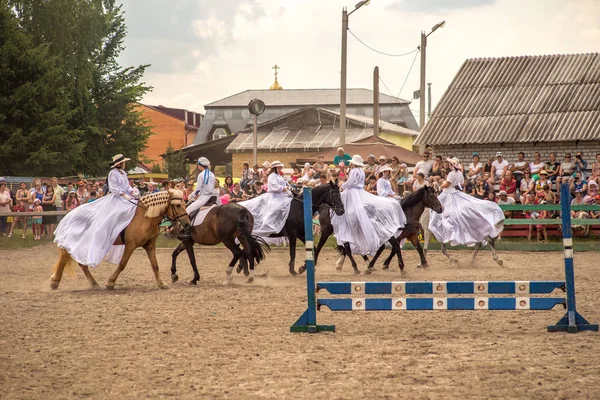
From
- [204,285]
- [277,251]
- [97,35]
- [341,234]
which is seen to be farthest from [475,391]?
[97,35]

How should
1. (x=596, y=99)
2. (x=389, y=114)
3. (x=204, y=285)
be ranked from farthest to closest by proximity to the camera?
1. (x=389, y=114)
2. (x=596, y=99)
3. (x=204, y=285)

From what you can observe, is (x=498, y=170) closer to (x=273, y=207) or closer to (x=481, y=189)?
(x=481, y=189)

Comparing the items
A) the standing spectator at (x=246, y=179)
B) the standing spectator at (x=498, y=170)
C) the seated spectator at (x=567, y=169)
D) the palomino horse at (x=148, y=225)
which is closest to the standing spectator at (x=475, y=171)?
the standing spectator at (x=498, y=170)

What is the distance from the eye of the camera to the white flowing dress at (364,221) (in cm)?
1786

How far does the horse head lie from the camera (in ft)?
62.0

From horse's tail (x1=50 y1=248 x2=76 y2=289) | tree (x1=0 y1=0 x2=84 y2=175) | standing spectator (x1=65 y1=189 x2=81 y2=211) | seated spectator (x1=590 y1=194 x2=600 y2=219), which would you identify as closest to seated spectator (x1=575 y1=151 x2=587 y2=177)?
seated spectator (x1=590 y1=194 x2=600 y2=219)

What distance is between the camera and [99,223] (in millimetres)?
15477

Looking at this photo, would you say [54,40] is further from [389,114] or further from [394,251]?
[389,114]

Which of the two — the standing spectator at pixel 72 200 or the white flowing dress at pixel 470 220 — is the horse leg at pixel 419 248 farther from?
the standing spectator at pixel 72 200

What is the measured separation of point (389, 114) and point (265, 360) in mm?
74205

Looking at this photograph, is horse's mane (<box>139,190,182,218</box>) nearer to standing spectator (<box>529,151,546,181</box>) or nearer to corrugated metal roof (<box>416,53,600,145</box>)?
standing spectator (<box>529,151,546,181</box>)

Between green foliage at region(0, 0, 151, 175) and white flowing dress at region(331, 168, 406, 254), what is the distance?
2787cm

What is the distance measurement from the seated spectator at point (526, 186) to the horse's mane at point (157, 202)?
13.5 meters

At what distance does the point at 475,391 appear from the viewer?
748 cm
